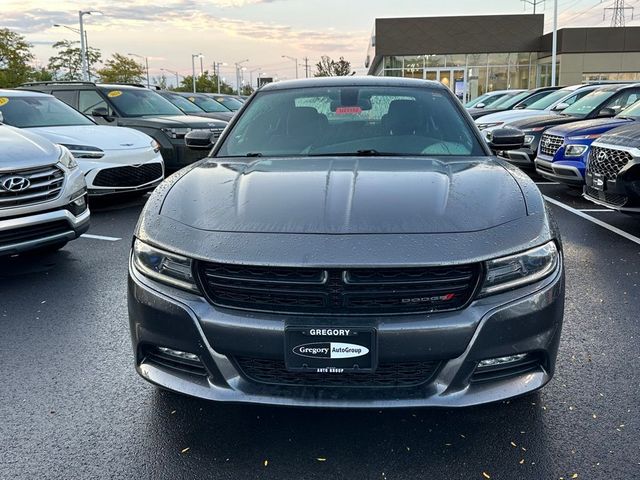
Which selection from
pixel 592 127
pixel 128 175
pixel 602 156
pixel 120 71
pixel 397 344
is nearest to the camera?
pixel 397 344

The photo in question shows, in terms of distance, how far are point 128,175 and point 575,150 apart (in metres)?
5.95

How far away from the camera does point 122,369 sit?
3.29 metres

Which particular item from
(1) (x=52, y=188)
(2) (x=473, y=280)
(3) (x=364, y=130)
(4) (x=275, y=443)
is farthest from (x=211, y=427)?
(1) (x=52, y=188)

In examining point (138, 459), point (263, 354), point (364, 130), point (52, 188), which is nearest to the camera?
point (263, 354)

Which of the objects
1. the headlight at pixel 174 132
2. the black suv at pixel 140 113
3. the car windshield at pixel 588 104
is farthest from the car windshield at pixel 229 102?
the car windshield at pixel 588 104

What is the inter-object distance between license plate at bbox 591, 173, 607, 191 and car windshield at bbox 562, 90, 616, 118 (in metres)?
4.16

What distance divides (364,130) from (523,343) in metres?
1.83

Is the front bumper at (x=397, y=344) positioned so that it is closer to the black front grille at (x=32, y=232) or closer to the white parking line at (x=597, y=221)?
the black front grille at (x=32, y=232)

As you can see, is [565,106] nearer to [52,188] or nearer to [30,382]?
[52,188]

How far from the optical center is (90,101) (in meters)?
10.9

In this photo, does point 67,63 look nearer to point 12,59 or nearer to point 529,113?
point 12,59

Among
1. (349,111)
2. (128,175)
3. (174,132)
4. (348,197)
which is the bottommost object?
(128,175)

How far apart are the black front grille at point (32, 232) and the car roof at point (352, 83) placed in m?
2.16

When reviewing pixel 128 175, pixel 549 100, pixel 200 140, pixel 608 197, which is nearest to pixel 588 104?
pixel 549 100
